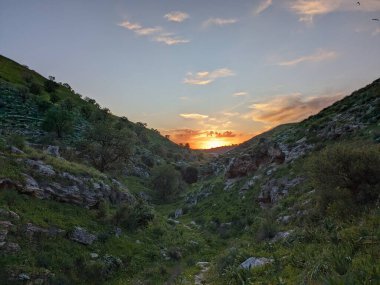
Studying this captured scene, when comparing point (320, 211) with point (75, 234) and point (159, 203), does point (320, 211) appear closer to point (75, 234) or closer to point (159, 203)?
point (75, 234)

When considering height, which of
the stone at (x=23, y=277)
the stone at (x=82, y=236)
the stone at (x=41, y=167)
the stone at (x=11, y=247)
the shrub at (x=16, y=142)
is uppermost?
the shrub at (x=16, y=142)

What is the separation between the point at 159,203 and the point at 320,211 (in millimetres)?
43930

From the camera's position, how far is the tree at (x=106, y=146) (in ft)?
152

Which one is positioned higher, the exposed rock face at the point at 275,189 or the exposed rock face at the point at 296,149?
the exposed rock face at the point at 296,149

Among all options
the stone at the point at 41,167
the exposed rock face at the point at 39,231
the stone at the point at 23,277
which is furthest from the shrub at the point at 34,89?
the stone at the point at 23,277

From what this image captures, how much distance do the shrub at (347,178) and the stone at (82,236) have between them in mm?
14006

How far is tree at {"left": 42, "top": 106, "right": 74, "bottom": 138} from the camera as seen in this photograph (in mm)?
54406

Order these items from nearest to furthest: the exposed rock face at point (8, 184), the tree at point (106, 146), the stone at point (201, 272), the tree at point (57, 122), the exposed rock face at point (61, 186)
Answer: the stone at point (201, 272), the exposed rock face at point (8, 184), the exposed rock face at point (61, 186), the tree at point (106, 146), the tree at point (57, 122)

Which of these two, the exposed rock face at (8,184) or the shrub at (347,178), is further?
the exposed rock face at (8,184)

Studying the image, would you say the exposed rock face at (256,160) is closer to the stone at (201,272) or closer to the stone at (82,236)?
the stone at (201,272)

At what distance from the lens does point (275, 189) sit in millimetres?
31219

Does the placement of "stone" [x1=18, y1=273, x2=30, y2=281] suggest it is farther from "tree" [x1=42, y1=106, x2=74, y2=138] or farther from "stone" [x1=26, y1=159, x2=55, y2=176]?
"tree" [x1=42, y1=106, x2=74, y2=138]

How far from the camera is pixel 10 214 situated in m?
18.1

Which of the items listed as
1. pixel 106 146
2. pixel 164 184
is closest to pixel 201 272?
pixel 106 146
